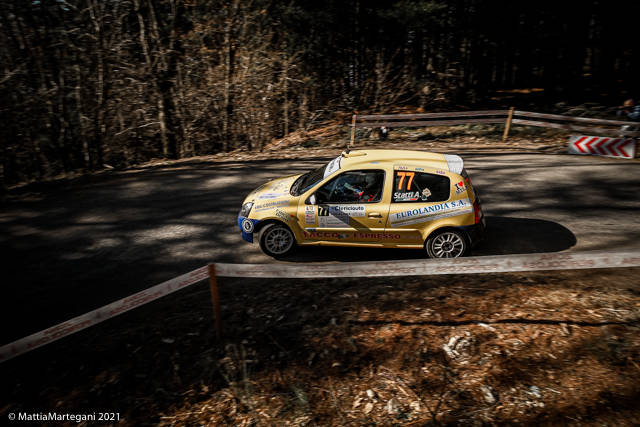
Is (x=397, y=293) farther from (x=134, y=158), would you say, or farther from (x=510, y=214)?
(x=134, y=158)

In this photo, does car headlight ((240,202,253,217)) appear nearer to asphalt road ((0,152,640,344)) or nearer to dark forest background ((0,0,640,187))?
asphalt road ((0,152,640,344))

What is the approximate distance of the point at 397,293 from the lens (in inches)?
217

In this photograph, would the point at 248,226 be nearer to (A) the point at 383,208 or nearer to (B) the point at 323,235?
(B) the point at 323,235

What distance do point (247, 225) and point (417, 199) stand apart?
9.78 ft

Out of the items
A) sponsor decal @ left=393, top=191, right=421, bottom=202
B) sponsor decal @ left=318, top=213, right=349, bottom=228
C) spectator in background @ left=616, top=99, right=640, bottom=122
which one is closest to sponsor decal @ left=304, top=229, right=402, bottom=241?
sponsor decal @ left=318, top=213, right=349, bottom=228

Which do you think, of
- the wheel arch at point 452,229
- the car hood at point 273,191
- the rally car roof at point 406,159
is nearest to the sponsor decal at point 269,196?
the car hood at point 273,191

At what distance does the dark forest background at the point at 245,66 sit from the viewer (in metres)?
14.5

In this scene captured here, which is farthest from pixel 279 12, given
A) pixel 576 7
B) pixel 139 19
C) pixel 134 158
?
pixel 576 7

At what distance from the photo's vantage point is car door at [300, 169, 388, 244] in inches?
264

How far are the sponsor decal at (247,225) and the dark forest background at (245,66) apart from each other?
35.6ft

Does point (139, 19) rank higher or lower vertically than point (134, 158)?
higher

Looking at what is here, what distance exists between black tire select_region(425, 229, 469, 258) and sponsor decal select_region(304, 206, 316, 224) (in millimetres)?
1941

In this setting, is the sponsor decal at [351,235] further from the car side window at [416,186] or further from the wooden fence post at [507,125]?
the wooden fence post at [507,125]

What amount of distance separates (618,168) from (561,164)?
1.40 m
